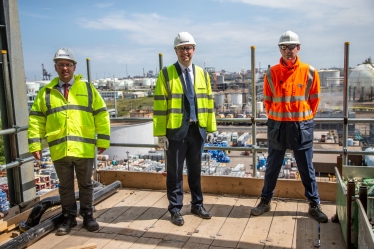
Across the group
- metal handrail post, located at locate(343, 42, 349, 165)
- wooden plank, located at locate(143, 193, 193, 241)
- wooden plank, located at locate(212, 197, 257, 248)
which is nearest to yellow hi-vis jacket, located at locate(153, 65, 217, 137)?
wooden plank, located at locate(143, 193, 193, 241)

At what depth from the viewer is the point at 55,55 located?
350cm

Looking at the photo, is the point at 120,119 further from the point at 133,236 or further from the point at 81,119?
the point at 133,236

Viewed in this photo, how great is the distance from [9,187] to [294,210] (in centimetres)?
328

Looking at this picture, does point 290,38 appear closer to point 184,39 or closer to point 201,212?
point 184,39

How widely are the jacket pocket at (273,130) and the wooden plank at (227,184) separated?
0.84 m

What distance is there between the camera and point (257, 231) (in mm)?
3605

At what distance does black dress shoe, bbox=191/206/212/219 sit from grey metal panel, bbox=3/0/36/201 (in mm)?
2007

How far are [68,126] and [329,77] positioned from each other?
3.28 m

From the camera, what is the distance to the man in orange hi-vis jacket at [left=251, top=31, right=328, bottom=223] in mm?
3686

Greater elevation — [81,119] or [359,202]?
[81,119]

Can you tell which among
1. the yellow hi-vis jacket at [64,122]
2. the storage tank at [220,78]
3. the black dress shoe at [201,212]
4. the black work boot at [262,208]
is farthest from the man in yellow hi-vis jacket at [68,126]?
the storage tank at [220,78]

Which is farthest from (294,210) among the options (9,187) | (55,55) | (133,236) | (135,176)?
(9,187)

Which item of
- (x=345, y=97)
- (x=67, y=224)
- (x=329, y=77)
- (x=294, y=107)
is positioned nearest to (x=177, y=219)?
(x=67, y=224)

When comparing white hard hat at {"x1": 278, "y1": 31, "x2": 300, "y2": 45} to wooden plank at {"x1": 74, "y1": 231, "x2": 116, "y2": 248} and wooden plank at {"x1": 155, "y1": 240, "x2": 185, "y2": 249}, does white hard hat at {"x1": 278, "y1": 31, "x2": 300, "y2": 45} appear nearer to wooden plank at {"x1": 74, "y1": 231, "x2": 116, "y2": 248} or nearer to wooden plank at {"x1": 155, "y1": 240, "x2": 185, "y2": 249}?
wooden plank at {"x1": 155, "y1": 240, "x2": 185, "y2": 249}
